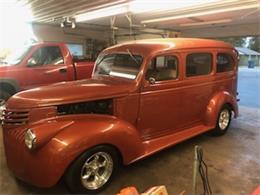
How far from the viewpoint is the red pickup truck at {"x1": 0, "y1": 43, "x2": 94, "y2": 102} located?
5.57 m

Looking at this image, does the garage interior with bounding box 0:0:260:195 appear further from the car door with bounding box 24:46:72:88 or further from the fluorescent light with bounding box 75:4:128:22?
the car door with bounding box 24:46:72:88

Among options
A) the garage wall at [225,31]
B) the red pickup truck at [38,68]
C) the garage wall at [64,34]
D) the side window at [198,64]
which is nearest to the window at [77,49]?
the garage wall at [64,34]

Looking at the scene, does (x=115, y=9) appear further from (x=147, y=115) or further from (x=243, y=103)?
(x=243, y=103)

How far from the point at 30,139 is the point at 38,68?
346cm

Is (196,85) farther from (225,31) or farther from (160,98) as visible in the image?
(225,31)

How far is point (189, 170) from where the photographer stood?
11.5ft

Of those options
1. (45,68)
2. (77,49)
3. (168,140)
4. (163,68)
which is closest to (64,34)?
(77,49)

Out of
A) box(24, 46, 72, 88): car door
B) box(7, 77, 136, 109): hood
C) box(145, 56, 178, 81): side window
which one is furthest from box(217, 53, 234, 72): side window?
box(24, 46, 72, 88): car door

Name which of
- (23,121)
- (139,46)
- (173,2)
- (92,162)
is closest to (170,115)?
(139,46)

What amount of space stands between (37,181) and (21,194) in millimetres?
397

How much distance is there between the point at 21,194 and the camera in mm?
2939

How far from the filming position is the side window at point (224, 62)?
4707 millimetres

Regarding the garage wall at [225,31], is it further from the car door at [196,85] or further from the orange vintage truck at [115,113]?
the car door at [196,85]

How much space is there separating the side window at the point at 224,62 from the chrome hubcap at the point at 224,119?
0.76 meters
